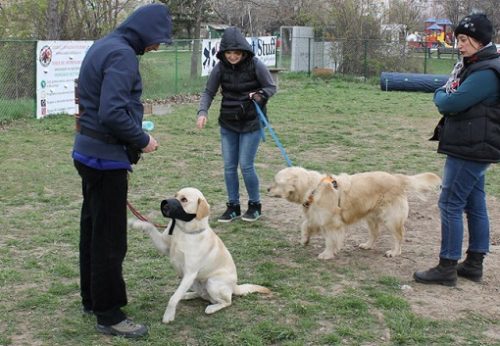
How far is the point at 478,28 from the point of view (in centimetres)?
423

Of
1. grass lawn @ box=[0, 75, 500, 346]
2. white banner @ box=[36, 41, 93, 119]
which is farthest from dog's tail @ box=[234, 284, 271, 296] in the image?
white banner @ box=[36, 41, 93, 119]

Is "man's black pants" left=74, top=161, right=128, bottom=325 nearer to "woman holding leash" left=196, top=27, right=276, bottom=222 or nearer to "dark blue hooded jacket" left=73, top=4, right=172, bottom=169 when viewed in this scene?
"dark blue hooded jacket" left=73, top=4, right=172, bottom=169

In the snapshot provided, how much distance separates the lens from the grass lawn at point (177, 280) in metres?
3.85

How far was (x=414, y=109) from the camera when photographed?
1574 centimetres

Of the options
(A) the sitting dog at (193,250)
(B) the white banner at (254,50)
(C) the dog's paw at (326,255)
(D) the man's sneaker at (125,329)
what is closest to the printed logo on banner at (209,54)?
(B) the white banner at (254,50)

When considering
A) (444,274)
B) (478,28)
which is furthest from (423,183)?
(478,28)

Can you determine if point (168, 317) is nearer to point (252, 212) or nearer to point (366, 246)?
point (366, 246)

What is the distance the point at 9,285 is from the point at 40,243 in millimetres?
1002

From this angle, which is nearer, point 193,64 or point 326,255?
point 326,255

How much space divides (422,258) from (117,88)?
3303 millimetres

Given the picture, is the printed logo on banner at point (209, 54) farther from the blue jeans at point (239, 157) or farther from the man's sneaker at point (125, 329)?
the man's sneaker at point (125, 329)

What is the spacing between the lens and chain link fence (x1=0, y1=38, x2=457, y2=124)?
12.6 meters

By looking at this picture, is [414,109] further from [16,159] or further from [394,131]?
[16,159]

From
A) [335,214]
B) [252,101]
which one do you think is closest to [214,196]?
[252,101]
